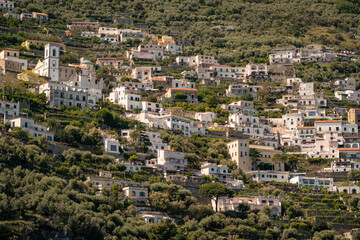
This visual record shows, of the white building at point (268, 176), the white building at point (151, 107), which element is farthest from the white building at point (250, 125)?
the white building at point (268, 176)

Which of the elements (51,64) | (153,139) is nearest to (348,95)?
(153,139)

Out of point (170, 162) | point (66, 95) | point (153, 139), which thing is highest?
point (66, 95)

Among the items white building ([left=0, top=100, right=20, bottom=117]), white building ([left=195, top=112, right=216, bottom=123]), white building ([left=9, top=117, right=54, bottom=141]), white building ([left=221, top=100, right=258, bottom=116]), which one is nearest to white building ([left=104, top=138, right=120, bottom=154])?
white building ([left=9, top=117, right=54, bottom=141])

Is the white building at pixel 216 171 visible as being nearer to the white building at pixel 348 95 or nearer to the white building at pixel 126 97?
the white building at pixel 126 97

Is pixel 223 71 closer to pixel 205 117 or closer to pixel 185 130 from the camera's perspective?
pixel 205 117

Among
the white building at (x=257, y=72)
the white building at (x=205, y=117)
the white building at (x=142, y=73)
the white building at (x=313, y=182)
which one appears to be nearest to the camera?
the white building at (x=313, y=182)

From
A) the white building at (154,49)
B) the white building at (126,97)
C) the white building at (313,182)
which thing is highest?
the white building at (154,49)
